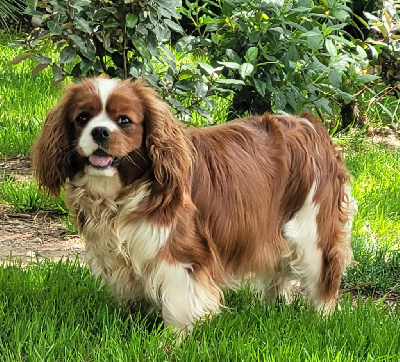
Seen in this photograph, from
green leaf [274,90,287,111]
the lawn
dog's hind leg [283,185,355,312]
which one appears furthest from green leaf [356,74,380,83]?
dog's hind leg [283,185,355,312]

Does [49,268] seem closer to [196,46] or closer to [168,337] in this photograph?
[168,337]

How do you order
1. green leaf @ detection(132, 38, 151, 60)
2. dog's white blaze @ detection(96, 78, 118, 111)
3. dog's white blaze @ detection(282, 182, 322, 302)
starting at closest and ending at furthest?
dog's white blaze @ detection(96, 78, 118, 111)
dog's white blaze @ detection(282, 182, 322, 302)
green leaf @ detection(132, 38, 151, 60)

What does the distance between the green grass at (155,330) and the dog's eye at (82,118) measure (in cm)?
85

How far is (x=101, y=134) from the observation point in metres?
3.06

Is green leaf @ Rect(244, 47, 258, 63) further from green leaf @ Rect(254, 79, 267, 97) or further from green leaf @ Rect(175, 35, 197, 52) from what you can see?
green leaf @ Rect(175, 35, 197, 52)

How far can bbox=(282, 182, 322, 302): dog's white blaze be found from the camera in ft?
12.1

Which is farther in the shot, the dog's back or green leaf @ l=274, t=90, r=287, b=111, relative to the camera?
green leaf @ l=274, t=90, r=287, b=111

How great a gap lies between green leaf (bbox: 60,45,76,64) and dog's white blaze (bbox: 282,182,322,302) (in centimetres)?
208

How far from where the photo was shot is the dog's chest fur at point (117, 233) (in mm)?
3258

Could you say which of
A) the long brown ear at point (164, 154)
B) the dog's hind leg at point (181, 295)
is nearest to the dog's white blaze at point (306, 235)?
the dog's hind leg at point (181, 295)

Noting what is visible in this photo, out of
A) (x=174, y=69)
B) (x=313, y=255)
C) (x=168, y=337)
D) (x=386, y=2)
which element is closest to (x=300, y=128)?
(x=313, y=255)

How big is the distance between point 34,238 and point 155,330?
1.79 metres

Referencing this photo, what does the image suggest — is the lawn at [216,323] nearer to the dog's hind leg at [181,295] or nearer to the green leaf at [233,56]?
the dog's hind leg at [181,295]

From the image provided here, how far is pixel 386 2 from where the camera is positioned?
680cm
